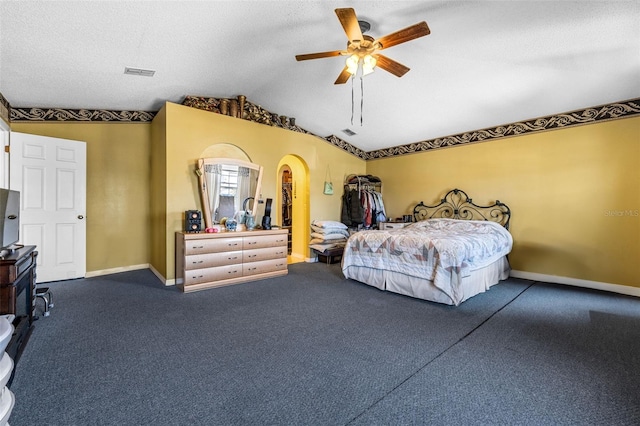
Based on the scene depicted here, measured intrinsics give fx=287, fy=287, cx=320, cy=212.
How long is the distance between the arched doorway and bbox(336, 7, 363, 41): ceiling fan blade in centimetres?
324

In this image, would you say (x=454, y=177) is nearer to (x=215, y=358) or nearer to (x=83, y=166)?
(x=215, y=358)

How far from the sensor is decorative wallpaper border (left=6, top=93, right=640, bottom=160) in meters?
3.90

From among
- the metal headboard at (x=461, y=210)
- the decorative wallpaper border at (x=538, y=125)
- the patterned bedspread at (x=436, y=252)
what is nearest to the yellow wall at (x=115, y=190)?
the patterned bedspread at (x=436, y=252)

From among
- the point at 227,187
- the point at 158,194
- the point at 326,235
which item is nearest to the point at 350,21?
the point at 227,187

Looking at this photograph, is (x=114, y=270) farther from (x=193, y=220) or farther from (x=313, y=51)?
(x=313, y=51)

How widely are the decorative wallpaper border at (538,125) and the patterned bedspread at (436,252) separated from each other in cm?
161

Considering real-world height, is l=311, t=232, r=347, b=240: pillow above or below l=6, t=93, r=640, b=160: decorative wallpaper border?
below

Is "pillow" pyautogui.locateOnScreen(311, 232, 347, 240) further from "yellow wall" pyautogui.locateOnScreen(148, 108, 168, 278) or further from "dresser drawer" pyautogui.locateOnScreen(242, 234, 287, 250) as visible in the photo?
"yellow wall" pyautogui.locateOnScreen(148, 108, 168, 278)

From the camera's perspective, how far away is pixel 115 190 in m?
4.71

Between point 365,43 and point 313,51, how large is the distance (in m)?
1.01

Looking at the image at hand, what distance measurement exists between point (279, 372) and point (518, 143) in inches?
195

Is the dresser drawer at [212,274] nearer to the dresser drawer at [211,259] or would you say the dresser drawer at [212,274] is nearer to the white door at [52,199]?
the dresser drawer at [211,259]

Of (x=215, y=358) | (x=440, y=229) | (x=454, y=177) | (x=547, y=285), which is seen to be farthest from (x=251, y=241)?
(x=547, y=285)

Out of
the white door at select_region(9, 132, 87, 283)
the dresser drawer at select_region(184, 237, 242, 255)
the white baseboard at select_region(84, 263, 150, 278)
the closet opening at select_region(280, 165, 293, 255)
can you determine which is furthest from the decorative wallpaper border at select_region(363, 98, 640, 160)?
the white door at select_region(9, 132, 87, 283)
